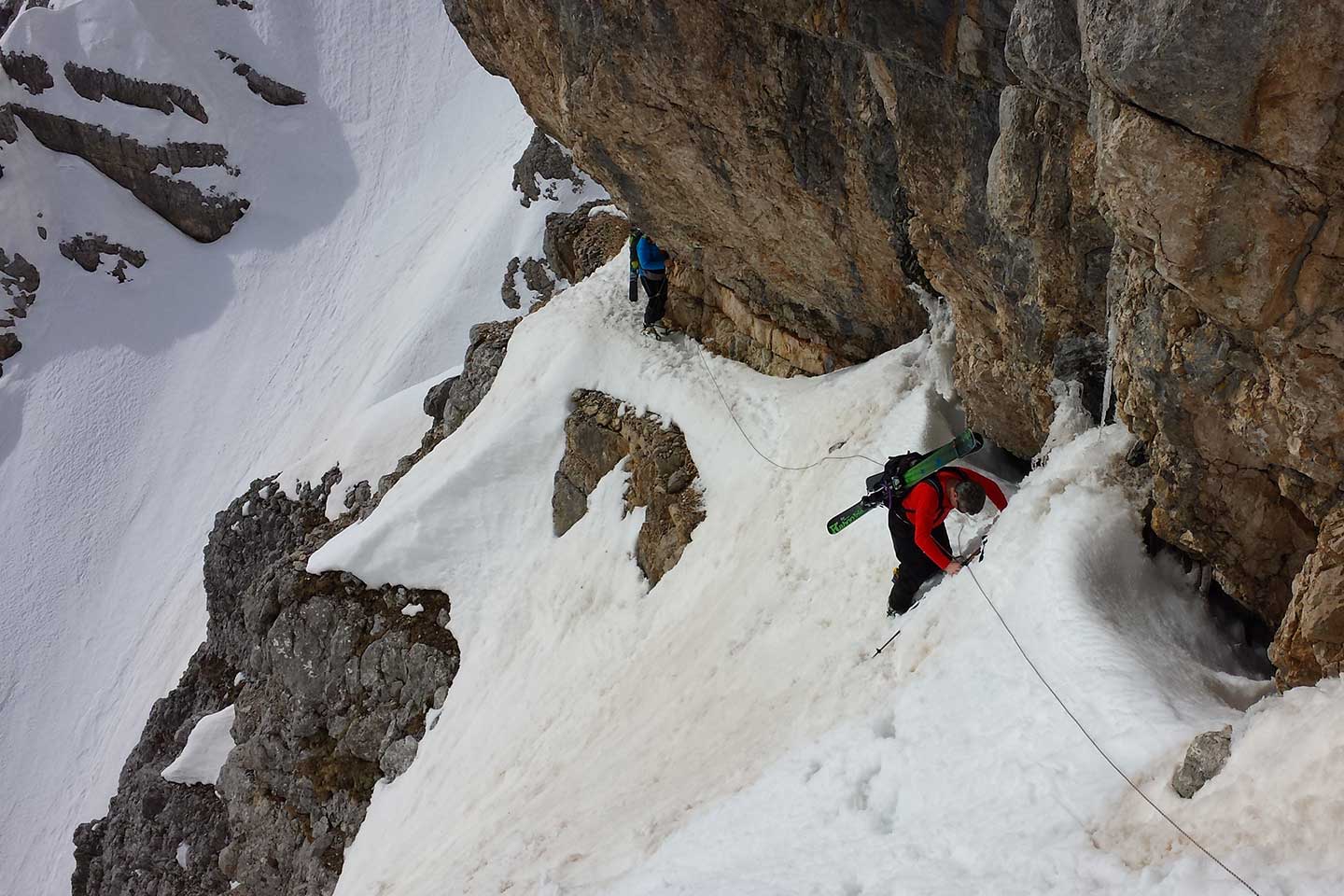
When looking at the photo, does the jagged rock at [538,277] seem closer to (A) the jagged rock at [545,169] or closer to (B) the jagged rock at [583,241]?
(A) the jagged rock at [545,169]

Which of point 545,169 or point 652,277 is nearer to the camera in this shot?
point 652,277

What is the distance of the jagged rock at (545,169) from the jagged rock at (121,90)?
1252 inches

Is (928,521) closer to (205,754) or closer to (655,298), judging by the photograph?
(655,298)

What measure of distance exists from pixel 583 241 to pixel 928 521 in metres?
21.4

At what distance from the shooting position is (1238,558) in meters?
7.47

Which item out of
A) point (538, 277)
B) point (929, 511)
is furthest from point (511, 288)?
point (929, 511)

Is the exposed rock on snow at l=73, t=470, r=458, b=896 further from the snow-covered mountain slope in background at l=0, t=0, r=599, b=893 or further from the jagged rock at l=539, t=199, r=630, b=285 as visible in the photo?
the jagged rock at l=539, t=199, r=630, b=285

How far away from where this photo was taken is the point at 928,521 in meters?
9.47

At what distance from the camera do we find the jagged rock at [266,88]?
2793 inches

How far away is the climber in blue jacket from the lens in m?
Answer: 19.0

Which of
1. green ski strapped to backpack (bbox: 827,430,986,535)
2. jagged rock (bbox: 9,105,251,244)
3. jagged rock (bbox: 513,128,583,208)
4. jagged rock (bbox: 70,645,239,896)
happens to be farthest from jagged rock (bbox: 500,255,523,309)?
green ski strapped to backpack (bbox: 827,430,986,535)

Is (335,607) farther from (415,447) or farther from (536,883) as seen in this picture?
(536,883)

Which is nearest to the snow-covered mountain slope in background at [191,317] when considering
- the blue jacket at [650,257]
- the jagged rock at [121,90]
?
the jagged rock at [121,90]

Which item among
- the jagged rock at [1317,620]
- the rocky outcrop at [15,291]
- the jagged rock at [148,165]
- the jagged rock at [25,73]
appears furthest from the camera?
the jagged rock at [25,73]
